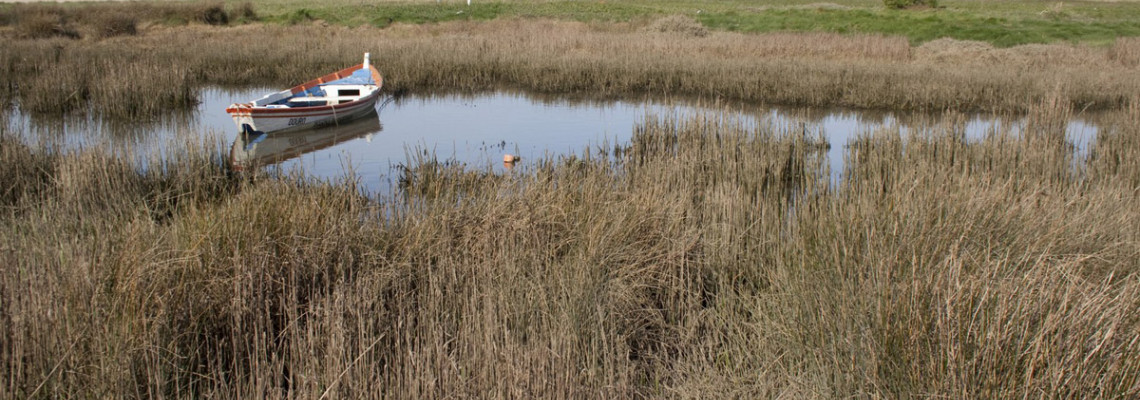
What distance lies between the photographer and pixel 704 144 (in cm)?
890

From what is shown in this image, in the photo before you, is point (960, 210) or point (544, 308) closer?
point (544, 308)

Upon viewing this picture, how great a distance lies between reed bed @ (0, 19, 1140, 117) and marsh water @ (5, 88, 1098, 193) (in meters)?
0.71

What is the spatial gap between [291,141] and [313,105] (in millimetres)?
1778

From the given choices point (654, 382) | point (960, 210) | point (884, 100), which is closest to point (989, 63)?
point (884, 100)

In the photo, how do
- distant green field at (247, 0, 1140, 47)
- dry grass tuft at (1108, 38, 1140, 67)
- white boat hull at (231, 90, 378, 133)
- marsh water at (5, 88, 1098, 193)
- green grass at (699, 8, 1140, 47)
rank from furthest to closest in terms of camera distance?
distant green field at (247, 0, 1140, 47)
green grass at (699, 8, 1140, 47)
dry grass tuft at (1108, 38, 1140, 67)
white boat hull at (231, 90, 378, 133)
marsh water at (5, 88, 1098, 193)

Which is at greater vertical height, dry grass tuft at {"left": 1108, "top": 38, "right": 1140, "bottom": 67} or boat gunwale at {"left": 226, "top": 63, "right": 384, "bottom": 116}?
dry grass tuft at {"left": 1108, "top": 38, "right": 1140, "bottom": 67}

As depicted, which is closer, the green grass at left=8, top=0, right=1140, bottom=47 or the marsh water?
the marsh water

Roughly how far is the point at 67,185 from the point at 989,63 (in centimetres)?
1909

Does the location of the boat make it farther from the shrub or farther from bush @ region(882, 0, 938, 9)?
bush @ region(882, 0, 938, 9)

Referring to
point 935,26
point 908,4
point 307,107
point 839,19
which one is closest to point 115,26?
point 307,107

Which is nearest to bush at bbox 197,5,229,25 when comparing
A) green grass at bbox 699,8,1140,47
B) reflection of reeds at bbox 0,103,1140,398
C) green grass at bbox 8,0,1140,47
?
green grass at bbox 8,0,1140,47

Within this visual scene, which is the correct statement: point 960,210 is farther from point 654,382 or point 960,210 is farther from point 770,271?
point 654,382

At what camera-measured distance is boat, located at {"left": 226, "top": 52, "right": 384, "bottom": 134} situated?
36.3 ft

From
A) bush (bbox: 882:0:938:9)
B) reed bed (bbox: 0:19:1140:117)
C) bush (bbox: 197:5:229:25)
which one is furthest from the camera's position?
bush (bbox: 882:0:938:9)
